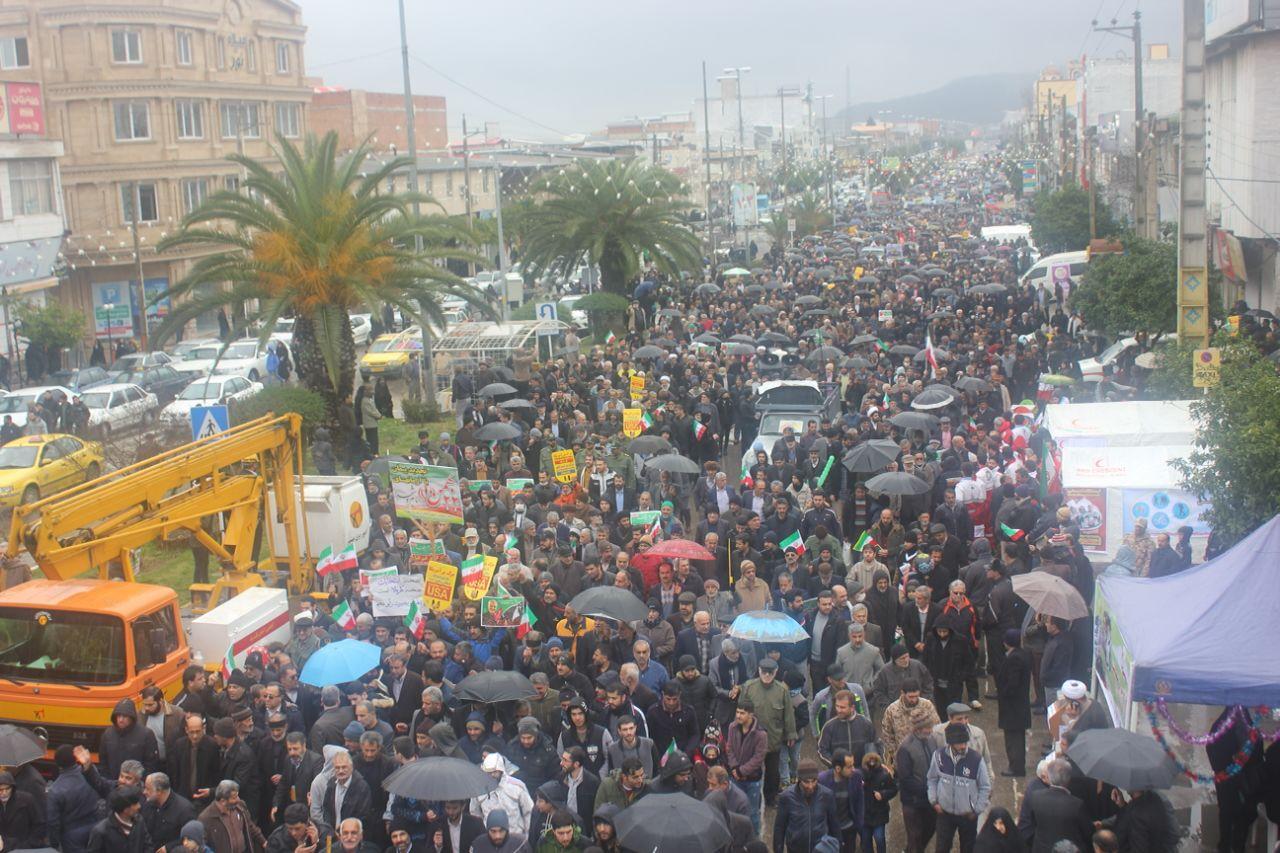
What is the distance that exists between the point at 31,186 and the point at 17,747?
4014 cm

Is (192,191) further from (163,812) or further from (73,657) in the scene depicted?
(163,812)

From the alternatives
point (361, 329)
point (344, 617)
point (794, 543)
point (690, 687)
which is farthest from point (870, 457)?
point (361, 329)

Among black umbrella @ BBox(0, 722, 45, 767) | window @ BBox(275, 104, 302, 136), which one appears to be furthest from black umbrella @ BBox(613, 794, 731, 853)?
window @ BBox(275, 104, 302, 136)

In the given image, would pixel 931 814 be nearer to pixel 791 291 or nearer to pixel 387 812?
pixel 387 812

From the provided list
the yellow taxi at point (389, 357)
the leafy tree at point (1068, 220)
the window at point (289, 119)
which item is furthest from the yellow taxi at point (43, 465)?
the window at point (289, 119)

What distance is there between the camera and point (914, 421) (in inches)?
786

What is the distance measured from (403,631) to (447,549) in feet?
12.5

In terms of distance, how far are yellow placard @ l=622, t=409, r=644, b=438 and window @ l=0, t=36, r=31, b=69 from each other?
39585 mm

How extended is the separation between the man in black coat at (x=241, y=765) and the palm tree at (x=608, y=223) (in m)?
32.4

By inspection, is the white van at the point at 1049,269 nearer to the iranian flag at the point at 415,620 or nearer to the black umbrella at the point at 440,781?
the iranian flag at the point at 415,620

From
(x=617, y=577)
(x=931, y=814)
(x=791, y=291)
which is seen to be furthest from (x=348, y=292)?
(x=791, y=291)

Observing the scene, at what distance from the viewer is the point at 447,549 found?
52.6 ft

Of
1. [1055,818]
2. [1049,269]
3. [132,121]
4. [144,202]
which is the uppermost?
[132,121]

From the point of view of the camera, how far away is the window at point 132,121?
52.3 m
